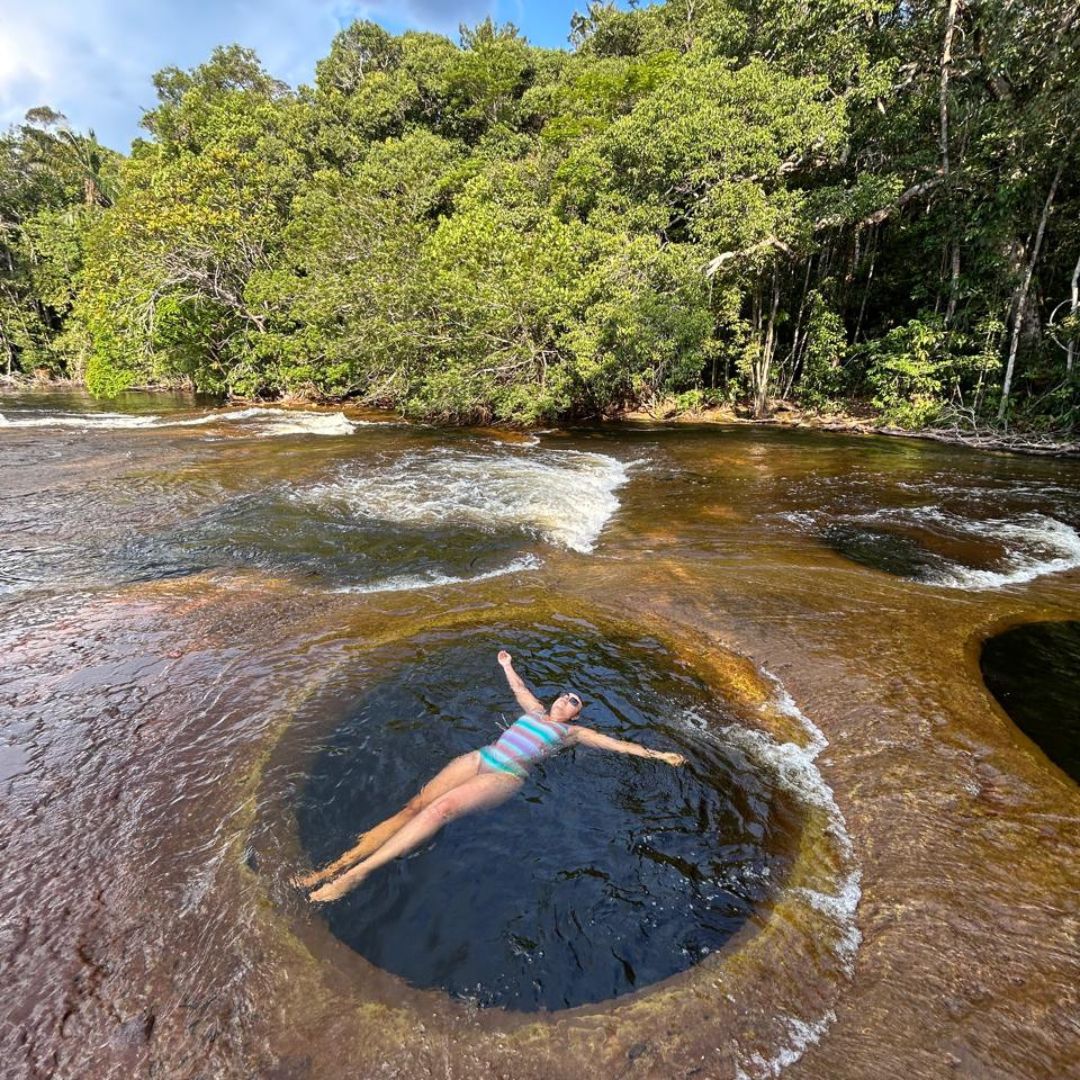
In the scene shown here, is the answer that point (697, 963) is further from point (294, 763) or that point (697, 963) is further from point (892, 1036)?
point (294, 763)

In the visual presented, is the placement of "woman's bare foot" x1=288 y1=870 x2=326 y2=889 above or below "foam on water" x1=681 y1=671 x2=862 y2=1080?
above

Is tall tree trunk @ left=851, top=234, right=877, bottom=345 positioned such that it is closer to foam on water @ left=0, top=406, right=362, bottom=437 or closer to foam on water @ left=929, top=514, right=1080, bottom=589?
foam on water @ left=929, top=514, right=1080, bottom=589

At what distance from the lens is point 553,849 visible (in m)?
3.27

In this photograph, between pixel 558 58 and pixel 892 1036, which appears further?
pixel 558 58

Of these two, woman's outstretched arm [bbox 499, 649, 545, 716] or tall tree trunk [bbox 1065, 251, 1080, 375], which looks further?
tall tree trunk [bbox 1065, 251, 1080, 375]

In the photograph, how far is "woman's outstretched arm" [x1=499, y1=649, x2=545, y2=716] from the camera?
166 inches

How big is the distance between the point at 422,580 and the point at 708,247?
46.3ft

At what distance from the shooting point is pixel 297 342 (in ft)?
74.3

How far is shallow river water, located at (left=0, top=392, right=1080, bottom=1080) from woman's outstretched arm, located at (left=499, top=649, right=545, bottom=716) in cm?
16

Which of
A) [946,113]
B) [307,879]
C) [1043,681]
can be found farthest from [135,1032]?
[946,113]

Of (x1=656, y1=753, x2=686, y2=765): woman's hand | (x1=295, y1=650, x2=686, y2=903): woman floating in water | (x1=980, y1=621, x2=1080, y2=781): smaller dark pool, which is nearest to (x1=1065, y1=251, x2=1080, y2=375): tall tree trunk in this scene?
(x1=980, y1=621, x2=1080, y2=781): smaller dark pool

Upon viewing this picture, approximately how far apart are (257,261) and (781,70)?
1922cm

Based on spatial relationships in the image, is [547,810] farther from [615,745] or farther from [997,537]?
[997,537]

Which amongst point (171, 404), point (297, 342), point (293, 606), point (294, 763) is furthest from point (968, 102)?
point (171, 404)
